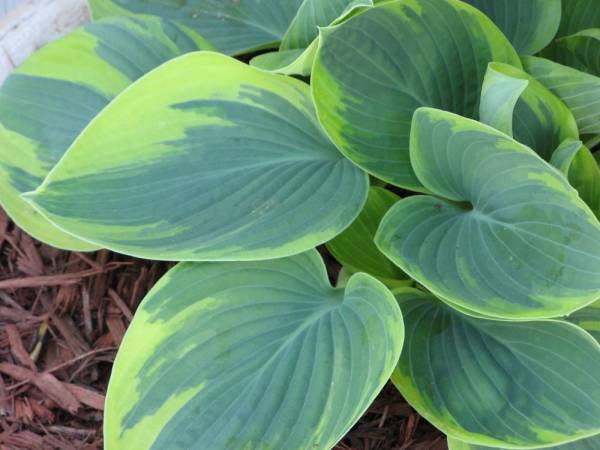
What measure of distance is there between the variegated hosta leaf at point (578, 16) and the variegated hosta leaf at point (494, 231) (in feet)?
1.51

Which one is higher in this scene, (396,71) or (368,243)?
(396,71)

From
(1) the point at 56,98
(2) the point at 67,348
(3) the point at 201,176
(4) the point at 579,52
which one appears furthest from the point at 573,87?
(2) the point at 67,348

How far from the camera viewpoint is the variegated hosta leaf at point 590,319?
2.81ft

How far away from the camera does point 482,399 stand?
79 centimetres

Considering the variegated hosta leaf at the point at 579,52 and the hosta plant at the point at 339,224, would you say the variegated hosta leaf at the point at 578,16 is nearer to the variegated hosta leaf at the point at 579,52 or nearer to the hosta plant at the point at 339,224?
the variegated hosta leaf at the point at 579,52

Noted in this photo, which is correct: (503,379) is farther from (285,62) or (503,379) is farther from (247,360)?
(285,62)

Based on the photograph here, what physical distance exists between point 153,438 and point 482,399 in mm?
383

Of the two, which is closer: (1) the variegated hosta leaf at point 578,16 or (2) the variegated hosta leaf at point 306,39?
(2) the variegated hosta leaf at point 306,39

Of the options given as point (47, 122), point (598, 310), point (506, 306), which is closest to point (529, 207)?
point (506, 306)

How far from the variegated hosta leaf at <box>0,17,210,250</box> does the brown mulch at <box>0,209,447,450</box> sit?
5.7 inches

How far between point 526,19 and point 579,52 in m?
0.13

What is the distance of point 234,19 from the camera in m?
1.13

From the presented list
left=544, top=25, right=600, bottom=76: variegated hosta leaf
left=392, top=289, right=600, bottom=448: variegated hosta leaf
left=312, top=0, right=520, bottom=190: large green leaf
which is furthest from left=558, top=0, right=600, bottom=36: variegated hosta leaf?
left=392, top=289, right=600, bottom=448: variegated hosta leaf

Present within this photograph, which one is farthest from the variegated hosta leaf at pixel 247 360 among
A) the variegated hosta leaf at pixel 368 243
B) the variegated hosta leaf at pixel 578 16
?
the variegated hosta leaf at pixel 578 16
